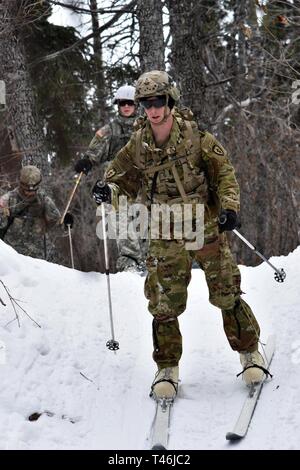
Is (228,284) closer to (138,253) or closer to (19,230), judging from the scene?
(138,253)

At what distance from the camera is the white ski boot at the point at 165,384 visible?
164 inches

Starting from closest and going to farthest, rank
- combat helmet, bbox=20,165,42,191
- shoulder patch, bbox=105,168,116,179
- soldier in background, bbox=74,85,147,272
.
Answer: shoulder patch, bbox=105,168,116,179 < combat helmet, bbox=20,165,42,191 < soldier in background, bbox=74,85,147,272

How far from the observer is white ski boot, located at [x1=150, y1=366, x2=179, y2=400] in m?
4.18

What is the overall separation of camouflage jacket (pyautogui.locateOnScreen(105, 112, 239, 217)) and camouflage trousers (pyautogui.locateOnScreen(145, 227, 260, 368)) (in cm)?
31

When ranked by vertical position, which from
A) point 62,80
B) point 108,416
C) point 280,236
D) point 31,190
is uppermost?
point 62,80

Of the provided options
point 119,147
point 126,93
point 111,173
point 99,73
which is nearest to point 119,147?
point 119,147

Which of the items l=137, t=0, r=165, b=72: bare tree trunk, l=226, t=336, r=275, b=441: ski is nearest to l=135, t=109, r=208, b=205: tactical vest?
l=226, t=336, r=275, b=441: ski

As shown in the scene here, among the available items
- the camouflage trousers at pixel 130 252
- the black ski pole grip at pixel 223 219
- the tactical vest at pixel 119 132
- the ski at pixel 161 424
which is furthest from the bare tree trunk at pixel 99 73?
the ski at pixel 161 424

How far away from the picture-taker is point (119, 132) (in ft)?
25.1

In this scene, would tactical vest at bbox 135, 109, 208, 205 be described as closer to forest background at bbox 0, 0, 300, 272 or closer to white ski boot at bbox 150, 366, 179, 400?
white ski boot at bbox 150, 366, 179, 400

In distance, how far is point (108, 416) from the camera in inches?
161

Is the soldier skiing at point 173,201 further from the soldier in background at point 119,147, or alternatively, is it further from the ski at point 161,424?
the soldier in background at point 119,147
